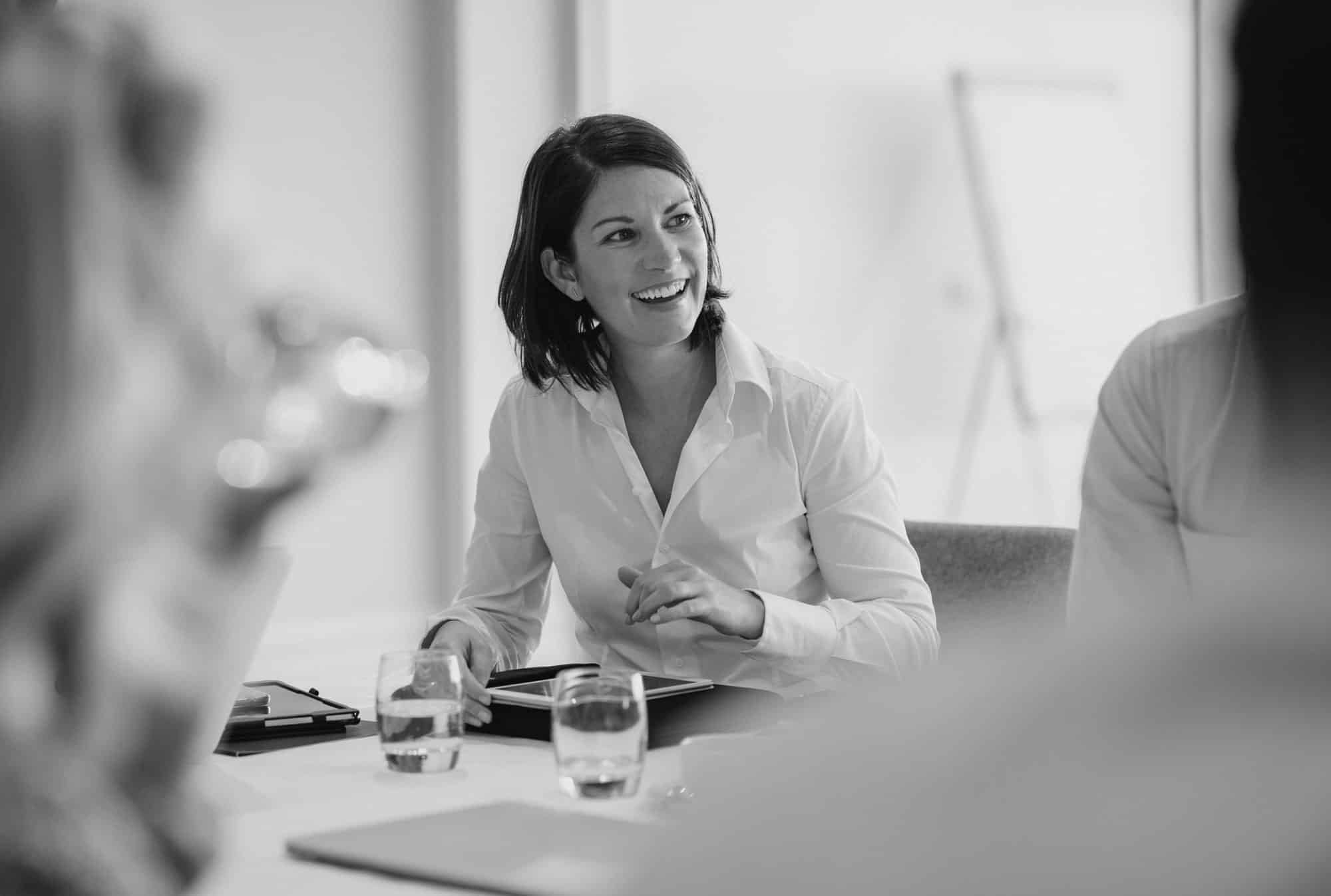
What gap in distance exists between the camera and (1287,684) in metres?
0.34

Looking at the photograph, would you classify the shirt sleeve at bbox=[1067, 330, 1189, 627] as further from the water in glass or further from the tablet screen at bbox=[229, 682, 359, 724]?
the tablet screen at bbox=[229, 682, 359, 724]

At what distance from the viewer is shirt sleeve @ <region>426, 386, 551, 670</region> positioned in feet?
7.48

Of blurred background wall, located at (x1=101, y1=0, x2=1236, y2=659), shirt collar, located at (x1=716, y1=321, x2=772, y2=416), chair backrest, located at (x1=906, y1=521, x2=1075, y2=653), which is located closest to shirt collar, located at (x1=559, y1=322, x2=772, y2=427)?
shirt collar, located at (x1=716, y1=321, x2=772, y2=416)

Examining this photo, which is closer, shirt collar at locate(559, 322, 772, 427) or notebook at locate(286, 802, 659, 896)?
notebook at locate(286, 802, 659, 896)

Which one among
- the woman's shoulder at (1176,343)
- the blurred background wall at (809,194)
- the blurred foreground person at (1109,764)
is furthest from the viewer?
the blurred background wall at (809,194)

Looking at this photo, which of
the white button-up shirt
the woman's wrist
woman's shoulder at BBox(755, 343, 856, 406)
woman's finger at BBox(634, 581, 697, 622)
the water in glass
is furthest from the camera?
woman's shoulder at BBox(755, 343, 856, 406)

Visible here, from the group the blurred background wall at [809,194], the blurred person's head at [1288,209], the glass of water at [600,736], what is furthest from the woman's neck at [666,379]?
the blurred person's head at [1288,209]

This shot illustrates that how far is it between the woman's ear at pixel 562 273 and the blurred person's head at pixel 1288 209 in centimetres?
207

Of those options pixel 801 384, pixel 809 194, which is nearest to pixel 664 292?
pixel 801 384

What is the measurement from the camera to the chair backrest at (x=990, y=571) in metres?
2.17

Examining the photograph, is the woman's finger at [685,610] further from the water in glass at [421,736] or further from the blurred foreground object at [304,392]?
the blurred foreground object at [304,392]

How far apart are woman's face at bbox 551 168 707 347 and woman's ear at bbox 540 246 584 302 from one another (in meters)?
0.08

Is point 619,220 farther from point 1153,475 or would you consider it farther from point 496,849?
point 496,849

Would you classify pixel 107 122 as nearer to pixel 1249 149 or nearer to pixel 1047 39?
pixel 1249 149
